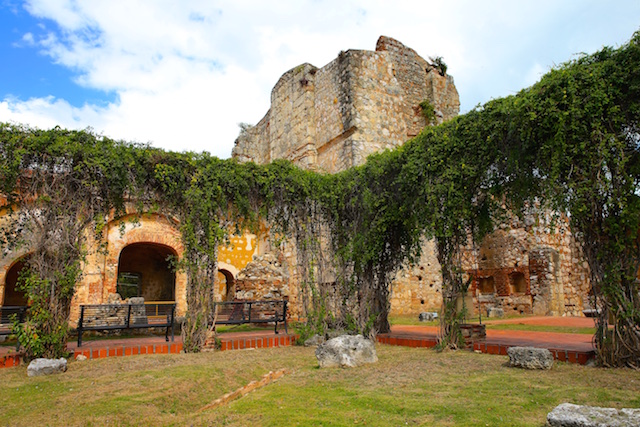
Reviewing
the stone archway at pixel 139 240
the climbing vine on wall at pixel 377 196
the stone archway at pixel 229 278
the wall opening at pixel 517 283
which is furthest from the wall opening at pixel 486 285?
the stone archway at pixel 139 240

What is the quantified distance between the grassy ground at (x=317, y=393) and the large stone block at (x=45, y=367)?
10cm

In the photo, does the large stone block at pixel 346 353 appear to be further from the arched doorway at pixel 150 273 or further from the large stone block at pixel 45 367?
the arched doorway at pixel 150 273

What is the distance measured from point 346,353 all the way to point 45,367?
376 cm

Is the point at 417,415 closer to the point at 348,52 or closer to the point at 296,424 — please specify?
the point at 296,424

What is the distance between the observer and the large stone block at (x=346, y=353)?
580 cm

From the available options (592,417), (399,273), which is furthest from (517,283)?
(592,417)

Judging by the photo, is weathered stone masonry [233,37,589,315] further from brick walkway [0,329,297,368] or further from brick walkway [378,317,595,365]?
brick walkway [378,317,595,365]

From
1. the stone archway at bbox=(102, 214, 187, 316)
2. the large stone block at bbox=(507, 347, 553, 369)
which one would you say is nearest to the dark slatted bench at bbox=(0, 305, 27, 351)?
the stone archway at bbox=(102, 214, 187, 316)

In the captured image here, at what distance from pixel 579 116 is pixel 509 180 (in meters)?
1.61

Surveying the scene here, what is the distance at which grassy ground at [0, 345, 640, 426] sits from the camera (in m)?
3.56

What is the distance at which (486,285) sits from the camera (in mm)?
15820

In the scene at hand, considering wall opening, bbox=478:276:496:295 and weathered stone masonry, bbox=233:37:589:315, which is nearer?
weathered stone masonry, bbox=233:37:589:315

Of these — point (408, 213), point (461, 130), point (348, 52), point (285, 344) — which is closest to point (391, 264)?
point (408, 213)

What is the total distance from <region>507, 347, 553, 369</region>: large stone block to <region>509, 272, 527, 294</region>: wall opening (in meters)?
10.5
